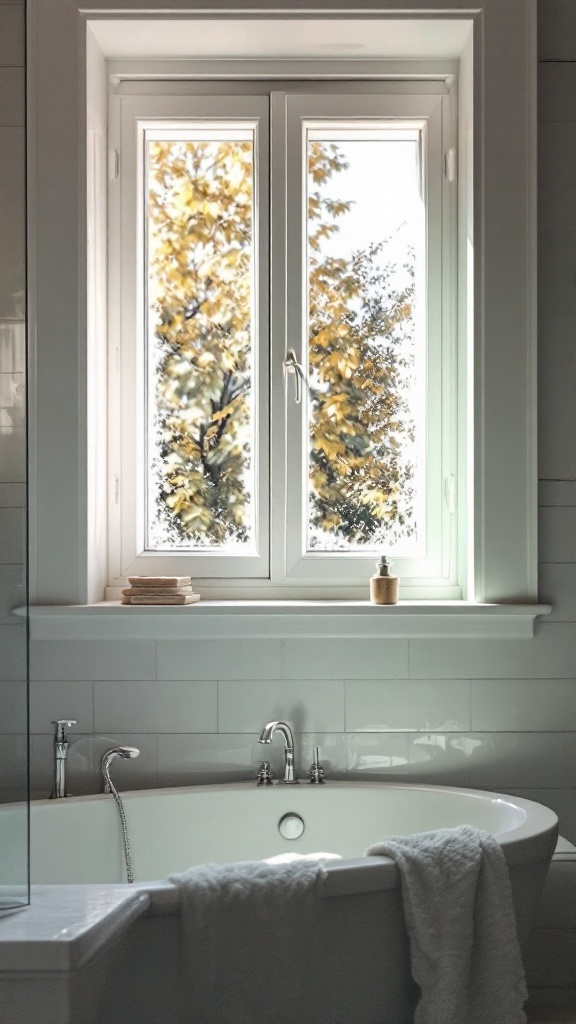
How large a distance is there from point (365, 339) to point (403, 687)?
Answer: 1056mm

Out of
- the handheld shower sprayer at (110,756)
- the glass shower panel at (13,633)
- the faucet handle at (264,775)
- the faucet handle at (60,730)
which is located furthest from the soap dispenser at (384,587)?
the glass shower panel at (13,633)

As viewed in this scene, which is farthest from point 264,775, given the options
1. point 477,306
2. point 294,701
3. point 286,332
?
point 477,306

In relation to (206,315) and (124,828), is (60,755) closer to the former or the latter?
(124,828)

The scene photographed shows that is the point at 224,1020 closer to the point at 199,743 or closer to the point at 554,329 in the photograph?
the point at 199,743

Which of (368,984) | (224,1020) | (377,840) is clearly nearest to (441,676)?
(377,840)

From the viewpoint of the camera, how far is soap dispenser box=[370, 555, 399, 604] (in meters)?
2.65

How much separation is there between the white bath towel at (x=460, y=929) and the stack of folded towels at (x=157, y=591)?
0.96 meters

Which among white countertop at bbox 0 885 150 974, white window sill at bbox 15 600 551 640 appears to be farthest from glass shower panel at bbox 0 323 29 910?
white window sill at bbox 15 600 551 640

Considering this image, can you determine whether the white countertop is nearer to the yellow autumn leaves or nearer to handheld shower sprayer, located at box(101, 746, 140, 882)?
handheld shower sprayer, located at box(101, 746, 140, 882)

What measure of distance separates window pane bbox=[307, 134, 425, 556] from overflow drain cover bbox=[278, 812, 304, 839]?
80 cm

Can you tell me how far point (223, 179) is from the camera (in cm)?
288

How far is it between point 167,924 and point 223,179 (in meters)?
2.12

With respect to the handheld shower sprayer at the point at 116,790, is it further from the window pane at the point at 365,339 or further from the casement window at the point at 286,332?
the window pane at the point at 365,339

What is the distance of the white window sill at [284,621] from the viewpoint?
8.45ft
